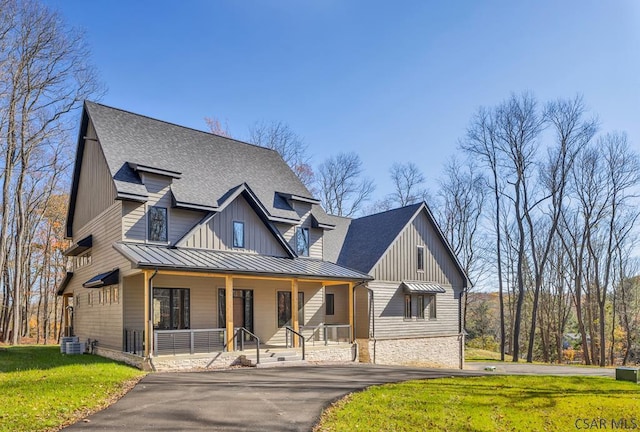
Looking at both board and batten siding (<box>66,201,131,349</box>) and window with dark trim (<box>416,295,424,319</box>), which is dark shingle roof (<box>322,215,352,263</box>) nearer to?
window with dark trim (<box>416,295,424,319</box>)

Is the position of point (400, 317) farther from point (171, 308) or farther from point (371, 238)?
point (171, 308)

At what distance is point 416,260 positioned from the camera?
24375 mm

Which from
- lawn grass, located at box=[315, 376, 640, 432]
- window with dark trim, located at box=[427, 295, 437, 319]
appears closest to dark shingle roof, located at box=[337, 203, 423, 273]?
window with dark trim, located at box=[427, 295, 437, 319]

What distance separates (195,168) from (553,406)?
14877 mm

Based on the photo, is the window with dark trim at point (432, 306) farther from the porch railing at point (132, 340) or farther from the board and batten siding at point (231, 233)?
the porch railing at point (132, 340)

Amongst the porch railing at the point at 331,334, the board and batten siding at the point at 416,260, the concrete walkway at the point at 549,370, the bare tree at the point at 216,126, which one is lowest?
the concrete walkway at the point at 549,370

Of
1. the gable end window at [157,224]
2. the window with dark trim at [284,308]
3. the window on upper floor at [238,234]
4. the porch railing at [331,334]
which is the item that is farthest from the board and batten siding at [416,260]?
the gable end window at [157,224]

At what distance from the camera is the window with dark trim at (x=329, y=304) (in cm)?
2318

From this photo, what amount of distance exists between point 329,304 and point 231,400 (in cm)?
1370

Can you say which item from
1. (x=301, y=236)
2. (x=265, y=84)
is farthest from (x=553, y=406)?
(x=265, y=84)

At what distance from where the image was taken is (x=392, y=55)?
17.9 metres

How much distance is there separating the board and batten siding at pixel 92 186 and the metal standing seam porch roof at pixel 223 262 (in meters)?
2.69

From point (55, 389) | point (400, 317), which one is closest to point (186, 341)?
point (55, 389)

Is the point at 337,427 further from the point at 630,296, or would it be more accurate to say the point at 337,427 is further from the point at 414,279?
the point at 630,296
